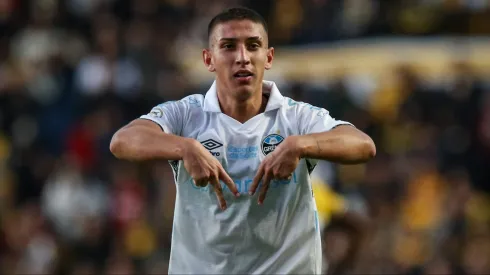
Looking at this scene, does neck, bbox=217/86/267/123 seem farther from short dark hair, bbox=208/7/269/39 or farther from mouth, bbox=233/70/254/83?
short dark hair, bbox=208/7/269/39

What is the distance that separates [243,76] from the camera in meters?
6.19

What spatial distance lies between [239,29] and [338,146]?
0.92 meters

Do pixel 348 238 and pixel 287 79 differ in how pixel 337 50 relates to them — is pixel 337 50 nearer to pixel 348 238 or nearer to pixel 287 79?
pixel 287 79

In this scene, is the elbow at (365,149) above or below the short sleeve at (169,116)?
below

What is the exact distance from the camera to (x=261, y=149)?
6.11 m

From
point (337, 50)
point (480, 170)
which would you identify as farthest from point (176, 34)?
point (480, 170)

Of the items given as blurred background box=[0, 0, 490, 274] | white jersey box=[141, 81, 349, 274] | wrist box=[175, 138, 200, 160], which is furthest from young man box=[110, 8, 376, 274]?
blurred background box=[0, 0, 490, 274]

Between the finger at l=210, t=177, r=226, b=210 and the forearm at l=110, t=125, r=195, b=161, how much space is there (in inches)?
8.3

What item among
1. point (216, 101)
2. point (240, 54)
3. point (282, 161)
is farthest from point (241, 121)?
point (282, 161)

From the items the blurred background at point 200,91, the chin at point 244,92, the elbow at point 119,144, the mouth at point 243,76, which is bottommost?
the blurred background at point 200,91

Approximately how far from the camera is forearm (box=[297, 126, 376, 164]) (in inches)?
221

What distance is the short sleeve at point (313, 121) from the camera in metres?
6.01

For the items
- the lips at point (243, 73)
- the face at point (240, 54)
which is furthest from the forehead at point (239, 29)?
the lips at point (243, 73)

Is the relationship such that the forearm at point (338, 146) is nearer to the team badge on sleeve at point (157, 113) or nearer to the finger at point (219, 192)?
the finger at point (219, 192)
